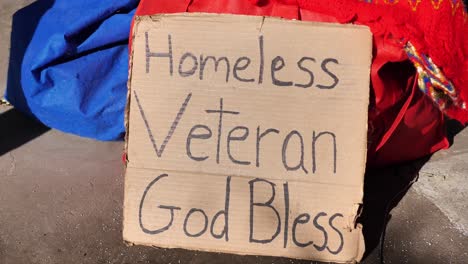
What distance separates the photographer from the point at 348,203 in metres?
1.73

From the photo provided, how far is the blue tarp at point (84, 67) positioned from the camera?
2088 millimetres

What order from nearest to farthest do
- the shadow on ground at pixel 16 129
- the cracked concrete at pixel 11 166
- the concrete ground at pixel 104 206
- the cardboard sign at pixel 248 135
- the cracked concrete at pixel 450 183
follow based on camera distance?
the cardboard sign at pixel 248 135 → the concrete ground at pixel 104 206 → the cracked concrete at pixel 450 183 → the cracked concrete at pixel 11 166 → the shadow on ground at pixel 16 129

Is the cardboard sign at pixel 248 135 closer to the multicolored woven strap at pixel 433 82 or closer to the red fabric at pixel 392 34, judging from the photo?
the red fabric at pixel 392 34

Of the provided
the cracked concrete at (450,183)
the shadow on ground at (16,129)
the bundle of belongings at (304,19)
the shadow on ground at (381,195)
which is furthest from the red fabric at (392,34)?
the shadow on ground at (16,129)

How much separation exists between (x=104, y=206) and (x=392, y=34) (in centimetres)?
116

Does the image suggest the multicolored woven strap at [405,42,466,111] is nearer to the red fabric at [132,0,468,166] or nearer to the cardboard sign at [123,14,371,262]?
the red fabric at [132,0,468,166]

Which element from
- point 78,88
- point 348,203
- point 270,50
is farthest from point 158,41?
point 348,203

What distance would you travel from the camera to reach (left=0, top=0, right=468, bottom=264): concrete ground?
6.03ft

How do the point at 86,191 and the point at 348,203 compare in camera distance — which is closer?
the point at 348,203

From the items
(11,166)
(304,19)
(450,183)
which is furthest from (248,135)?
(11,166)

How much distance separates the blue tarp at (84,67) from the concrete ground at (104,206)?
0.53 feet

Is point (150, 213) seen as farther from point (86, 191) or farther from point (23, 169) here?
point (23, 169)

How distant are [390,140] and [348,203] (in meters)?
0.39

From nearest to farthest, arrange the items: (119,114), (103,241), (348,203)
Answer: (348,203), (103,241), (119,114)
